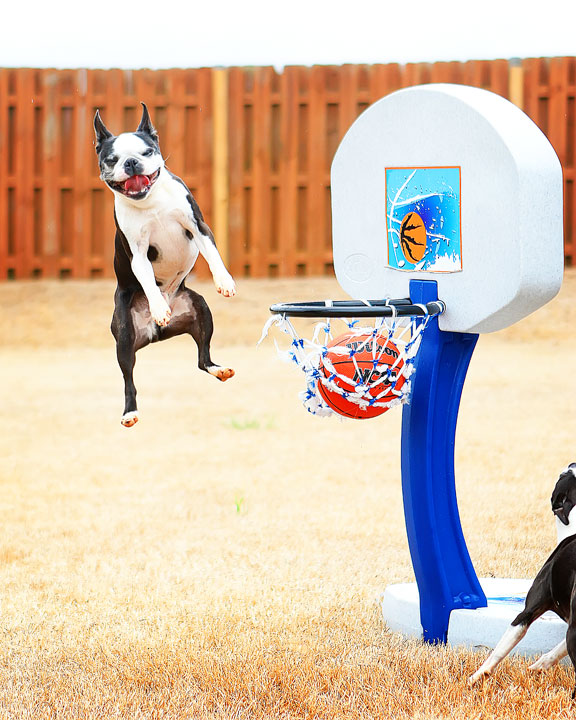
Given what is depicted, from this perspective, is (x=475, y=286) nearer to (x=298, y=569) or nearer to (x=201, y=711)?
(x=201, y=711)

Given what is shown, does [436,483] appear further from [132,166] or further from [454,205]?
[132,166]

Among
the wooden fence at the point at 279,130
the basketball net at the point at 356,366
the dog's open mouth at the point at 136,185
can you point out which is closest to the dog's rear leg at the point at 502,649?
the basketball net at the point at 356,366

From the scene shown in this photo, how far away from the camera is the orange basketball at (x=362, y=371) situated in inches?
139

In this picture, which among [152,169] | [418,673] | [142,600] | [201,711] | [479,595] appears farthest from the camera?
[142,600]

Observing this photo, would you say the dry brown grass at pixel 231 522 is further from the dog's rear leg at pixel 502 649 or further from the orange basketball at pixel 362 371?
the orange basketball at pixel 362 371

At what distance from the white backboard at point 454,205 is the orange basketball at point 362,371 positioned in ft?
1.49

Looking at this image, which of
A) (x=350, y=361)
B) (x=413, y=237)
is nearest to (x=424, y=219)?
(x=413, y=237)

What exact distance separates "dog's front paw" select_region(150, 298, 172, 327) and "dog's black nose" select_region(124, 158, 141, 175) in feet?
0.93

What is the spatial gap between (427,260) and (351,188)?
463mm

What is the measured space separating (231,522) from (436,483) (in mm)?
2539

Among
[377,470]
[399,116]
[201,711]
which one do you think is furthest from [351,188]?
[377,470]

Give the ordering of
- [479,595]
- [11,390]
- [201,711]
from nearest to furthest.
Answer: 1. [201,711]
2. [479,595]
3. [11,390]

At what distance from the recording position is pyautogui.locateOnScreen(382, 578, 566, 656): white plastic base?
4148 millimetres

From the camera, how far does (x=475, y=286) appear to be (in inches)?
151
